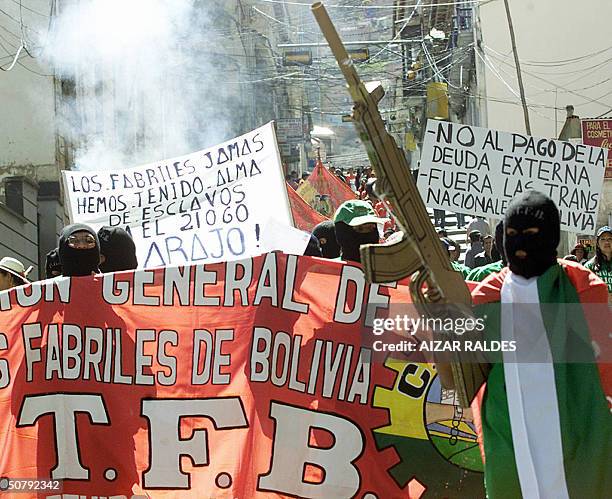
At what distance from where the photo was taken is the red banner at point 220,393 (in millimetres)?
4652

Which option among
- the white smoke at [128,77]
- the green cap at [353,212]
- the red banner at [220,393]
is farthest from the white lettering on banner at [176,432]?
the white smoke at [128,77]

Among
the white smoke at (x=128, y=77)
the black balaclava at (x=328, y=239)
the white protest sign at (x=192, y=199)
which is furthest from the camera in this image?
the white smoke at (x=128, y=77)

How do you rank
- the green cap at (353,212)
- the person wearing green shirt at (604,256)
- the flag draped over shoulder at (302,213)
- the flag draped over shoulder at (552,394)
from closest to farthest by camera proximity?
the flag draped over shoulder at (552,394), the green cap at (353,212), the person wearing green shirt at (604,256), the flag draped over shoulder at (302,213)

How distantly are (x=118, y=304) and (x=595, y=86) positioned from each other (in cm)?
2114

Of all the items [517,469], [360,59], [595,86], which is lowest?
[517,469]

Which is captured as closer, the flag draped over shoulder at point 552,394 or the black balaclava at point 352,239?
the flag draped over shoulder at point 552,394

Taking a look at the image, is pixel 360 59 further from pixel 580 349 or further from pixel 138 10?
pixel 580 349

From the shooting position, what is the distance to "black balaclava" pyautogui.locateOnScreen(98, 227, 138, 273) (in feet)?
20.4

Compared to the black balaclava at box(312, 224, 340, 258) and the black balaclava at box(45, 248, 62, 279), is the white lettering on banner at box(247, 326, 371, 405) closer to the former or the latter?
the black balaclava at box(312, 224, 340, 258)

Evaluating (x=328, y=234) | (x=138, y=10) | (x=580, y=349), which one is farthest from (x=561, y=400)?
(x=138, y=10)

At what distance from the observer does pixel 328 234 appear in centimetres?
684

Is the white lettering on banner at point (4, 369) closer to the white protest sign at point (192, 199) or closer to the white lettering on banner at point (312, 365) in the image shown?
the white lettering on banner at point (312, 365)

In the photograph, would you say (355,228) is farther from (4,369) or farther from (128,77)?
(128,77)

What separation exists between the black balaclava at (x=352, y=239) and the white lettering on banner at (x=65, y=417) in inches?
53.8
